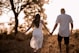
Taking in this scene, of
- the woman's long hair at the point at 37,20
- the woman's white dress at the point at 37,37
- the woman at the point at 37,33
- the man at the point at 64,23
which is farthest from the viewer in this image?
the man at the point at 64,23

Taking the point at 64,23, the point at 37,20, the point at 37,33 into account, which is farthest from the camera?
the point at 64,23

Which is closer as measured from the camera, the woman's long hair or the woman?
the woman's long hair

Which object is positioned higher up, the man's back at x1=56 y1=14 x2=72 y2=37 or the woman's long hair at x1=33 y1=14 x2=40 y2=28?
the woman's long hair at x1=33 y1=14 x2=40 y2=28

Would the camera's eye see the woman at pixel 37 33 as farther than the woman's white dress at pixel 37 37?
No

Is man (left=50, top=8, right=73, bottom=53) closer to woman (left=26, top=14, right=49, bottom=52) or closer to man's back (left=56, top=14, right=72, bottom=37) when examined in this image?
man's back (left=56, top=14, right=72, bottom=37)

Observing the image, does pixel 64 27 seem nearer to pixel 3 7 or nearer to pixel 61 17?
pixel 61 17

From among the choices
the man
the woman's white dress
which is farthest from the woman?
the man

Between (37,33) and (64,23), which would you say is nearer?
(37,33)

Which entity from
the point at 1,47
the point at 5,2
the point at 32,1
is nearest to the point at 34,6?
the point at 32,1

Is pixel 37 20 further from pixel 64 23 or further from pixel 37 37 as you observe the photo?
pixel 64 23

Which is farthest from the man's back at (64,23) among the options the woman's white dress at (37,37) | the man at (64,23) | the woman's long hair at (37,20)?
the woman's long hair at (37,20)

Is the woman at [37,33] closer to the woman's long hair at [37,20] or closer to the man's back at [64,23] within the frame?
the woman's long hair at [37,20]

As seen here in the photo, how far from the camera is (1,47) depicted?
23.1 meters

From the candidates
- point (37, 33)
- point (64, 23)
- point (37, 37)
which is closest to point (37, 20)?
point (37, 33)
